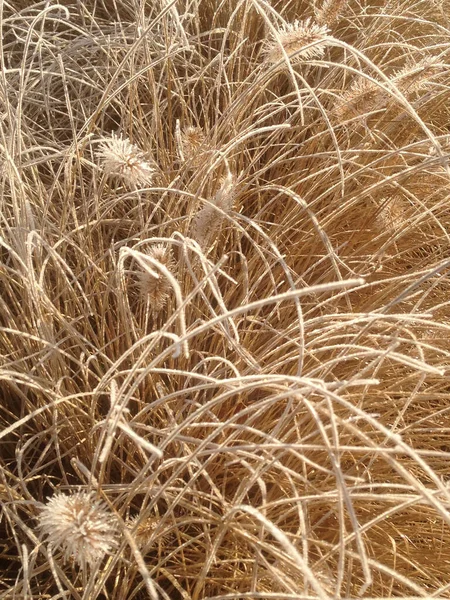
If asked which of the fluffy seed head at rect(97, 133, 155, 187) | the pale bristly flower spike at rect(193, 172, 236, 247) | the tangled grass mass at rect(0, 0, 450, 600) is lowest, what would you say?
the tangled grass mass at rect(0, 0, 450, 600)

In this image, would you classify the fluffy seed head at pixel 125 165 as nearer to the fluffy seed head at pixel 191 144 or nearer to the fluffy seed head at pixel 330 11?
the fluffy seed head at pixel 191 144

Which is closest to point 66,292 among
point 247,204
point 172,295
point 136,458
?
point 172,295

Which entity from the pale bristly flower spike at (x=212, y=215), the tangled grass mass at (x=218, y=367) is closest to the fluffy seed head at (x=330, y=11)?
the tangled grass mass at (x=218, y=367)

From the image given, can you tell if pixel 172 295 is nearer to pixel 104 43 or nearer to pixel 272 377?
pixel 272 377

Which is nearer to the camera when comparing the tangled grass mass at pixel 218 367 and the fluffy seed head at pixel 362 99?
the tangled grass mass at pixel 218 367

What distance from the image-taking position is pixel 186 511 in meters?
0.86

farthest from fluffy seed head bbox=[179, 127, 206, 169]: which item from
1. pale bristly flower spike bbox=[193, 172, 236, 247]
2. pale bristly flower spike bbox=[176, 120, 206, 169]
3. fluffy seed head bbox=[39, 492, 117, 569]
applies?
fluffy seed head bbox=[39, 492, 117, 569]

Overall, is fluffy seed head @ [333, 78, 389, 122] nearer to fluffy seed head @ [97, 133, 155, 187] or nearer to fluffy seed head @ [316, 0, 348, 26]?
fluffy seed head @ [316, 0, 348, 26]

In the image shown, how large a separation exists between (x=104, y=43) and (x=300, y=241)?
56cm

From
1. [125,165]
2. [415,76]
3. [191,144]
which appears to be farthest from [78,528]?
[415,76]

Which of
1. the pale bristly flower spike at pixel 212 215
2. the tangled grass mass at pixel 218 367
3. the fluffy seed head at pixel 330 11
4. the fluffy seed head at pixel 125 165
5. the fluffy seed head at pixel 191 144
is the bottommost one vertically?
the tangled grass mass at pixel 218 367

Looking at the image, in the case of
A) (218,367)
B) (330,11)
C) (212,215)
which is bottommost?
(218,367)

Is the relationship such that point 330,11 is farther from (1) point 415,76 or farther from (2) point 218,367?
(2) point 218,367

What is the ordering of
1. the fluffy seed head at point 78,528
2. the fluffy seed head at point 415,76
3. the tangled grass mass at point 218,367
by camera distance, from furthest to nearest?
1. the fluffy seed head at point 415,76
2. the tangled grass mass at point 218,367
3. the fluffy seed head at point 78,528
